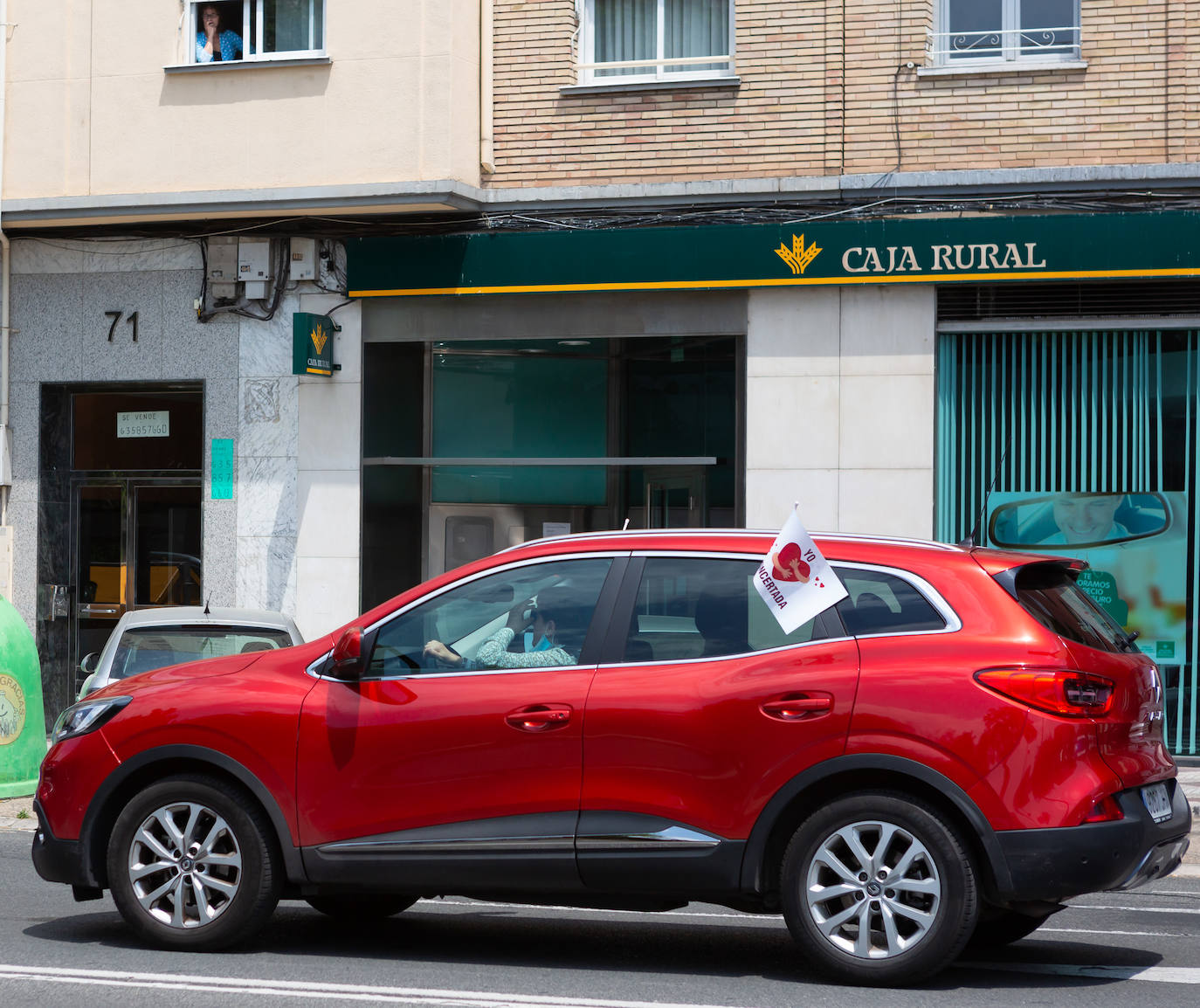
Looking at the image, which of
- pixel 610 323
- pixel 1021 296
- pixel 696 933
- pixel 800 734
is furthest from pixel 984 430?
pixel 800 734

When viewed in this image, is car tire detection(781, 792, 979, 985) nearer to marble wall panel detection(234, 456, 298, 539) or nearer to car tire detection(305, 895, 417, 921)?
car tire detection(305, 895, 417, 921)

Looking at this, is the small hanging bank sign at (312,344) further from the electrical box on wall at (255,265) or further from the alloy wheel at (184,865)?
the alloy wheel at (184,865)

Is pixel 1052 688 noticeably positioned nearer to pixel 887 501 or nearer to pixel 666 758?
pixel 666 758

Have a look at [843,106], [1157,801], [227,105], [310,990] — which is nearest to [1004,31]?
[843,106]

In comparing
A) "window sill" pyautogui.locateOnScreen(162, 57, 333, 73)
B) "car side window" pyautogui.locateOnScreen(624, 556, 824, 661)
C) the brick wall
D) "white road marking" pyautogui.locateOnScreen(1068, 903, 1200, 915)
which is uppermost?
"window sill" pyautogui.locateOnScreen(162, 57, 333, 73)

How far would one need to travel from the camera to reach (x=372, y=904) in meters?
7.25

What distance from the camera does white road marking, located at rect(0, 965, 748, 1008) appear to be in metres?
5.54

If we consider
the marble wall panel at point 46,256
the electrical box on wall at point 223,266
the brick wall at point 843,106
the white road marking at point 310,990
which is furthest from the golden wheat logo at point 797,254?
the white road marking at point 310,990

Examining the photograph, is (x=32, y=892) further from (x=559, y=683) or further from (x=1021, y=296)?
(x=1021, y=296)

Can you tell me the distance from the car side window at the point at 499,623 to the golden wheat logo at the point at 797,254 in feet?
23.7

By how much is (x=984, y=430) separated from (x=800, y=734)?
7808mm

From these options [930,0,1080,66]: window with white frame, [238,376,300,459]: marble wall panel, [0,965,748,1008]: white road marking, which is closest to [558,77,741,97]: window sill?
[930,0,1080,66]: window with white frame

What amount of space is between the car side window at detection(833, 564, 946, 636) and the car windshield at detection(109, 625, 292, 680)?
451 cm

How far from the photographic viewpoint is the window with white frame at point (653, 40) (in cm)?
1388
